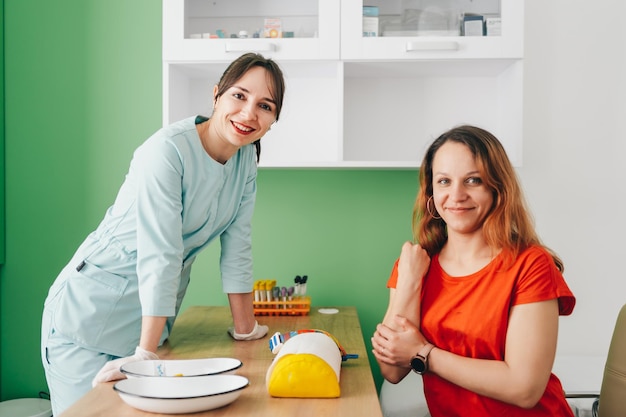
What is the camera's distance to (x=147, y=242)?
4.72 feet

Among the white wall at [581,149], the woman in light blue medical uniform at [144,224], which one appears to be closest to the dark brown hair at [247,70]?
the woman in light blue medical uniform at [144,224]

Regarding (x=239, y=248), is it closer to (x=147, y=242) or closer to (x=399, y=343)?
(x=147, y=242)

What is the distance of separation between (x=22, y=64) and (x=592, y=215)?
241 cm

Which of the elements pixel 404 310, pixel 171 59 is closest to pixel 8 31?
pixel 171 59

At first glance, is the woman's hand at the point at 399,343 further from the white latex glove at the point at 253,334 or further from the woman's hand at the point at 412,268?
the white latex glove at the point at 253,334

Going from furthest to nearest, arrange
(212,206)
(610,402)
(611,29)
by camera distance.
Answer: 1. (611,29)
2. (212,206)
3. (610,402)

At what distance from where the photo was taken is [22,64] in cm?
244

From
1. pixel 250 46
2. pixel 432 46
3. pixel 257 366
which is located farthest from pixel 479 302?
pixel 250 46

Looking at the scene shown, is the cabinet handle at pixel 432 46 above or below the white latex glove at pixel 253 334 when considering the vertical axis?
above

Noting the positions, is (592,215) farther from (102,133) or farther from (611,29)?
(102,133)

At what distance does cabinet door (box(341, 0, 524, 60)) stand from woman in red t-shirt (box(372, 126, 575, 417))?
0.75m

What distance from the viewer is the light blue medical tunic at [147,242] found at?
1438 mm

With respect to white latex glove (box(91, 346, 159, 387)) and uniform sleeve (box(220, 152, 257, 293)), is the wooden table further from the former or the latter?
uniform sleeve (box(220, 152, 257, 293))

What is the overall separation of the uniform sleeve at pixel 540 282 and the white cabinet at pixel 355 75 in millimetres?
863
